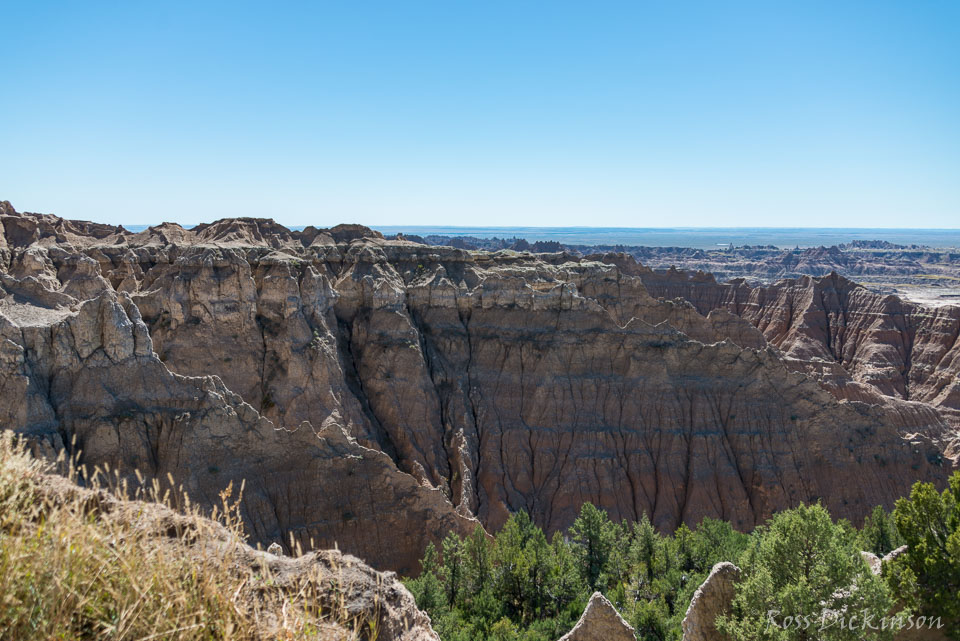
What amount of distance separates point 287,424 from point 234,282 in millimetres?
11413

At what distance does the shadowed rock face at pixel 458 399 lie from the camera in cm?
3241

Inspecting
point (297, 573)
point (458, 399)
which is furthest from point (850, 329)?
point (297, 573)

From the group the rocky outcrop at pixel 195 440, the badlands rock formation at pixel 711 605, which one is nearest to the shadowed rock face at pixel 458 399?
the rocky outcrop at pixel 195 440

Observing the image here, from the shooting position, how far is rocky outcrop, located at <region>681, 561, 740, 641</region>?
18422 mm

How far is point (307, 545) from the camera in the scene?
29.2 metres

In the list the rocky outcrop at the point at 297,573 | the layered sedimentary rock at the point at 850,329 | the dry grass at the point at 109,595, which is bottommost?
the layered sedimentary rock at the point at 850,329

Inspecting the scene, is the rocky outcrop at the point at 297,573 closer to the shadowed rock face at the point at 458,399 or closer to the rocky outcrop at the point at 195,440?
the rocky outcrop at the point at 195,440

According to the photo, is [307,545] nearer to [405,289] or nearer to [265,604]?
[265,604]

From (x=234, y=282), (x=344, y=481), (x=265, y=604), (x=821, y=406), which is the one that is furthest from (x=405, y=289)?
(x=265, y=604)

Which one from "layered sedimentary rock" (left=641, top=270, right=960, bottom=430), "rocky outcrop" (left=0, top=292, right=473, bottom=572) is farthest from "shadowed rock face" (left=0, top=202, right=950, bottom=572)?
"layered sedimentary rock" (left=641, top=270, right=960, bottom=430)

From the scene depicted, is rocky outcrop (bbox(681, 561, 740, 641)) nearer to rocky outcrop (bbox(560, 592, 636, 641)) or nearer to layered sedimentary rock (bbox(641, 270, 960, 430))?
rocky outcrop (bbox(560, 592, 636, 641))

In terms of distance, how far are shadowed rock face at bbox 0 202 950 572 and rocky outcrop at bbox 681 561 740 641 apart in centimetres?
1709

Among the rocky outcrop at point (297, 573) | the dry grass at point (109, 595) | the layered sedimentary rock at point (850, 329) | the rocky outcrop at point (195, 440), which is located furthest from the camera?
the layered sedimentary rock at point (850, 329)

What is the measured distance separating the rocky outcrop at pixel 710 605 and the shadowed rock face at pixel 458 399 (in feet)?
56.1
